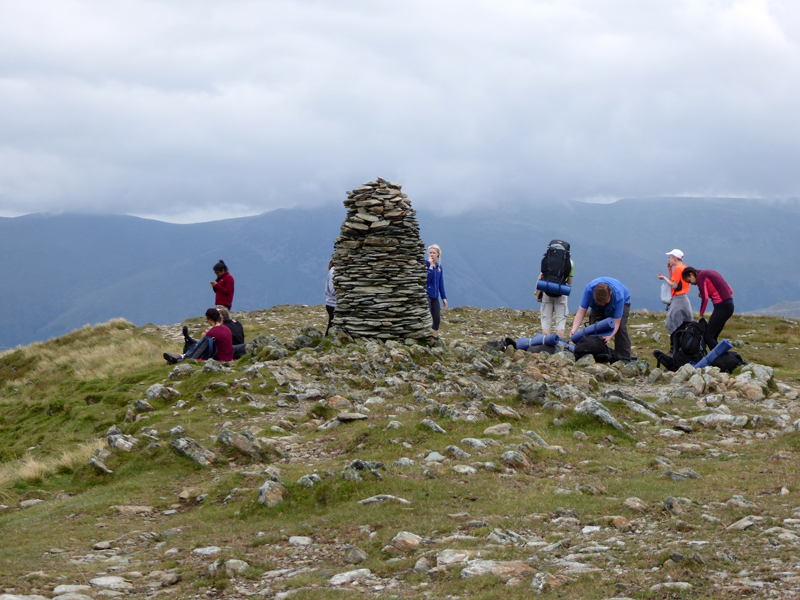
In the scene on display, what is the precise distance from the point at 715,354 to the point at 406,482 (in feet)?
36.9

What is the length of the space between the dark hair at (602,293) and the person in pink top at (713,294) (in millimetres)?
2208

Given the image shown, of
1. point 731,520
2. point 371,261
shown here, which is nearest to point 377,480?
point 731,520

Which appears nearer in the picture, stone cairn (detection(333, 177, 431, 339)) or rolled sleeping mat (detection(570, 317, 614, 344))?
rolled sleeping mat (detection(570, 317, 614, 344))

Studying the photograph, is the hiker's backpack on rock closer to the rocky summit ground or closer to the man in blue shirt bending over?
the rocky summit ground

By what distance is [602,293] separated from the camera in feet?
55.1

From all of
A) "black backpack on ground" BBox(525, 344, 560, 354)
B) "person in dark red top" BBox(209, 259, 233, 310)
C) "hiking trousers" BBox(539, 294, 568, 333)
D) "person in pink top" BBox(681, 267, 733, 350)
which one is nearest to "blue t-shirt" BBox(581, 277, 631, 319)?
"hiking trousers" BBox(539, 294, 568, 333)

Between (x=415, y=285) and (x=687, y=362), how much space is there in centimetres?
775

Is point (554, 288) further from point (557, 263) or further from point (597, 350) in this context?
point (597, 350)

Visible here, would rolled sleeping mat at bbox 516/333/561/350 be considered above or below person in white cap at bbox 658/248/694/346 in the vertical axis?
below

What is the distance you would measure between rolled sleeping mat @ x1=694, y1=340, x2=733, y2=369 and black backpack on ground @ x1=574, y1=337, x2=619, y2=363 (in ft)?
7.68

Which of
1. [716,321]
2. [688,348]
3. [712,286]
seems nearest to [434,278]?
[688,348]

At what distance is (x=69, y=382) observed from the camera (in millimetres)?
20875

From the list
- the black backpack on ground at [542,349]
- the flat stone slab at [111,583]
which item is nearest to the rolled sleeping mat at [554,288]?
the black backpack on ground at [542,349]

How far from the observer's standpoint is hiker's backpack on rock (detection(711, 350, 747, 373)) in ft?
52.2
